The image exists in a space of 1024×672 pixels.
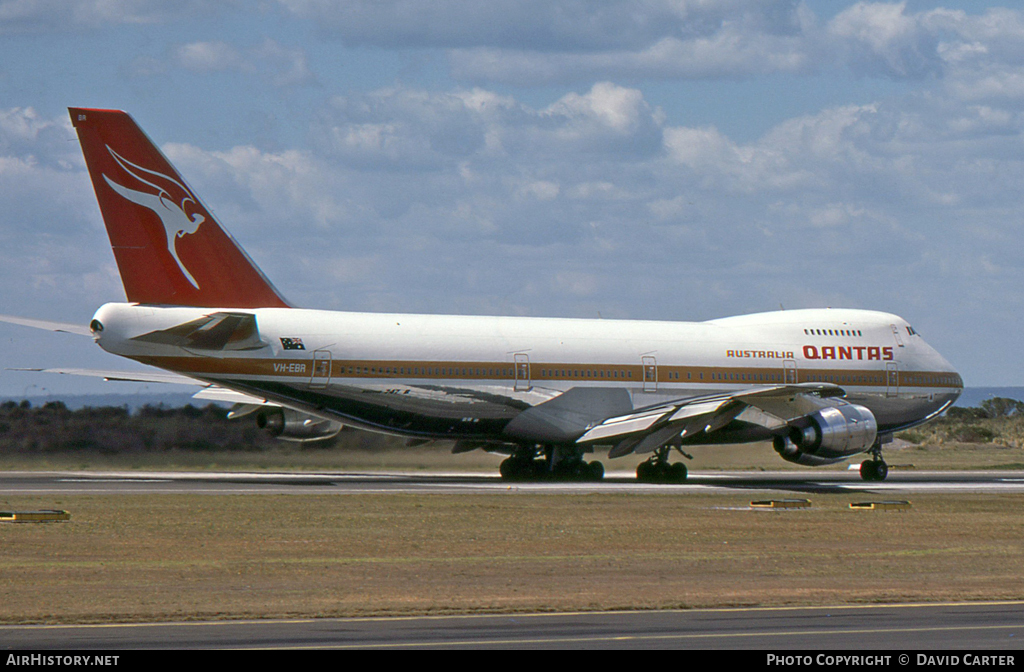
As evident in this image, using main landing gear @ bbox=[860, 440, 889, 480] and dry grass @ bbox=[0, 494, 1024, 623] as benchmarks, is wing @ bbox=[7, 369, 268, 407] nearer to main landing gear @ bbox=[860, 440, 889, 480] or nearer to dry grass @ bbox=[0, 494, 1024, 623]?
dry grass @ bbox=[0, 494, 1024, 623]

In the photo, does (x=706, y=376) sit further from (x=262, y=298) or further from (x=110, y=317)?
(x=110, y=317)

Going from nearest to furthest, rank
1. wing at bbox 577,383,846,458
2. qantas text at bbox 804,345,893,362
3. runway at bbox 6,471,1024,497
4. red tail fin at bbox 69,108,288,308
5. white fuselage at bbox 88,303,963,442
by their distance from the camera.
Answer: runway at bbox 6,471,1024,497 < red tail fin at bbox 69,108,288,308 < white fuselage at bbox 88,303,963,442 < wing at bbox 577,383,846,458 < qantas text at bbox 804,345,893,362

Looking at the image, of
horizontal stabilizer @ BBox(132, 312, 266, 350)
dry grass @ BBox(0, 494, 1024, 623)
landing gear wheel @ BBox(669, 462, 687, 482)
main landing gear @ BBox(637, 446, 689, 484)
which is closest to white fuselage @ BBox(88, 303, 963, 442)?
horizontal stabilizer @ BBox(132, 312, 266, 350)

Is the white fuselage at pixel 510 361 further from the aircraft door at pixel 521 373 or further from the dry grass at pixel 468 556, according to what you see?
the dry grass at pixel 468 556

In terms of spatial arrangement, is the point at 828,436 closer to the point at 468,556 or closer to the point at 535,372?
the point at 535,372

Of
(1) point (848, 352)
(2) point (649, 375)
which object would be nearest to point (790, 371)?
(1) point (848, 352)

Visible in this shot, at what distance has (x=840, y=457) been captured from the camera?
36188mm

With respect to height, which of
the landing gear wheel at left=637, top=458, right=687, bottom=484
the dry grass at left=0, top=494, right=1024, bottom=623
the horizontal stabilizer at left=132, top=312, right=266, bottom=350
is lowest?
the dry grass at left=0, top=494, right=1024, bottom=623

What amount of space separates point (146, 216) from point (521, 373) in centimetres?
1126

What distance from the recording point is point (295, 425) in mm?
39750

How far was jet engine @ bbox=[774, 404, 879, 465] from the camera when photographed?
3559 centimetres

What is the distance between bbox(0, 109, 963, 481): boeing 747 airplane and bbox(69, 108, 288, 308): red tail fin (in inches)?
1.5
